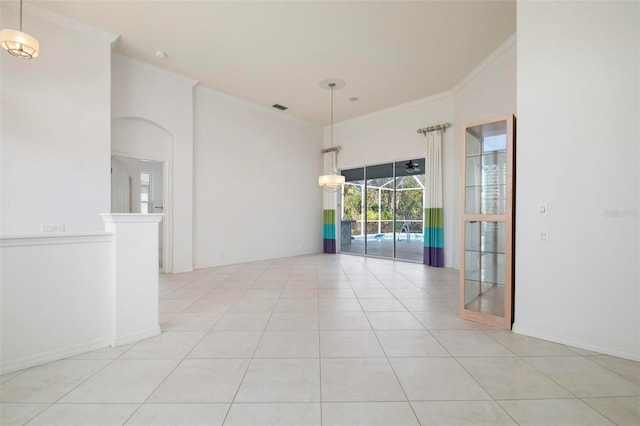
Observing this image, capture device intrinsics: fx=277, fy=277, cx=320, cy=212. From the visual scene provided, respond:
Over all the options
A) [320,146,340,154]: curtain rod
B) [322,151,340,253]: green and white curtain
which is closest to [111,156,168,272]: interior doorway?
[322,151,340,253]: green and white curtain

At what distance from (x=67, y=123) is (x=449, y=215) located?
7045 mm

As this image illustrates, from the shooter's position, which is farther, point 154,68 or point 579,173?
point 154,68

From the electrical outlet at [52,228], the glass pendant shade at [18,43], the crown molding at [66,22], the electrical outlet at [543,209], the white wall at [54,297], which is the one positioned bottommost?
the white wall at [54,297]

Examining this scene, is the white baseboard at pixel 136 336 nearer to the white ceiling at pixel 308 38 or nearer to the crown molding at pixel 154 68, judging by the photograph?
the white ceiling at pixel 308 38

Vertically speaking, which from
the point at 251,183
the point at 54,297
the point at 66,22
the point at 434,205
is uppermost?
the point at 66,22

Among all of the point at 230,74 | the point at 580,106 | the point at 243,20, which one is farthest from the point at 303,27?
the point at 580,106

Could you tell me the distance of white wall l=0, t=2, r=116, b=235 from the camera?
140 inches

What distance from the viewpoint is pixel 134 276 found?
8.61 feet

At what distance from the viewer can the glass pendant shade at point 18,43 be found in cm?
257

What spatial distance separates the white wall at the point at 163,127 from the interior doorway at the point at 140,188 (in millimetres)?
234

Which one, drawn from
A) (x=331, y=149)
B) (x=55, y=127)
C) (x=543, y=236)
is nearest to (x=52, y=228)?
(x=55, y=127)

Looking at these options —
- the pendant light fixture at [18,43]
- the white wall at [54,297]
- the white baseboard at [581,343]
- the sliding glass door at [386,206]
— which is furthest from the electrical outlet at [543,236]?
the pendant light fixture at [18,43]

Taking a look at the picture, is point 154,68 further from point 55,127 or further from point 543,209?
point 543,209

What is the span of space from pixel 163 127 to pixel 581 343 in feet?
22.2
